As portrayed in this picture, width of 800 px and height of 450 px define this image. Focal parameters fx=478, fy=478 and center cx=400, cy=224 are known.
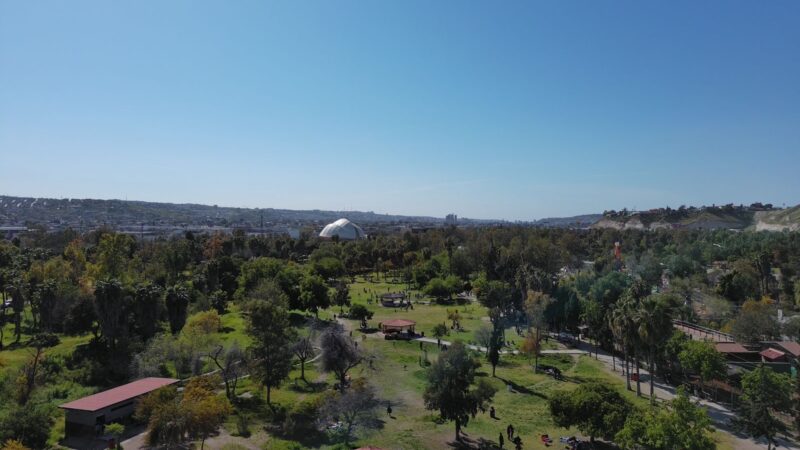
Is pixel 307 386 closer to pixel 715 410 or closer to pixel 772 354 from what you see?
pixel 715 410

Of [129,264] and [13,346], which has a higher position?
[129,264]

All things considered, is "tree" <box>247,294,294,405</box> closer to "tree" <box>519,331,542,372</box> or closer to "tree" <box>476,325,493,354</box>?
"tree" <box>476,325,493,354</box>

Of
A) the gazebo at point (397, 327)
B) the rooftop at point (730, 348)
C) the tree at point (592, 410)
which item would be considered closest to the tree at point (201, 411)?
the tree at point (592, 410)

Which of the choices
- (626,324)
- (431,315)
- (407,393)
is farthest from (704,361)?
(431,315)

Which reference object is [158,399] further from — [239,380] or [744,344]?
[744,344]

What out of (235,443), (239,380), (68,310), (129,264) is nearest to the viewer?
(235,443)

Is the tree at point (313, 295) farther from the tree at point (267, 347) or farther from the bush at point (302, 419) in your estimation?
the bush at point (302, 419)

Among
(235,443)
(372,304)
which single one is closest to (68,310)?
(235,443)
